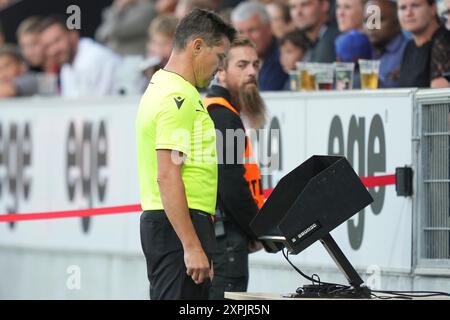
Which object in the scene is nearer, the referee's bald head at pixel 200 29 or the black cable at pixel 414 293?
the referee's bald head at pixel 200 29

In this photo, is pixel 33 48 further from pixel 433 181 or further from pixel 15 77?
pixel 433 181

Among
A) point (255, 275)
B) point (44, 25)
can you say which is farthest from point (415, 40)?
point (44, 25)

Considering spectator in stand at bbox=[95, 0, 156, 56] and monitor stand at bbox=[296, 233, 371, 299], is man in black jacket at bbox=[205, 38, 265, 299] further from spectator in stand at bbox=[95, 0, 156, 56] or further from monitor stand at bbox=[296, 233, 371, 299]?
spectator in stand at bbox=[95, 0, 156, 56]

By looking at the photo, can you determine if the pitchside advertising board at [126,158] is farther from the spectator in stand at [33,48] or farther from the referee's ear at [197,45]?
the referee's ear at [197,45]

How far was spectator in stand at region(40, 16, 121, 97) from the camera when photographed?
1383 cm

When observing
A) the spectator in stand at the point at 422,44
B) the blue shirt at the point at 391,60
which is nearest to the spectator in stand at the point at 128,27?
the blue shirt at the point at 391,60

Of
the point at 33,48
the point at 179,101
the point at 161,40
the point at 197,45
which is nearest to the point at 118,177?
→ the point at 161,40

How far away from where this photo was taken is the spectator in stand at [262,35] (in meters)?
11.7

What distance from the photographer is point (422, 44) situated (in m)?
10.1

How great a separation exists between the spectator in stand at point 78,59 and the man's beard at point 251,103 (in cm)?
512

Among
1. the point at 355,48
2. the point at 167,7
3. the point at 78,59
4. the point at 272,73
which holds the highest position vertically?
the point at 167,7

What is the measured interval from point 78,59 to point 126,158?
2.55 metres

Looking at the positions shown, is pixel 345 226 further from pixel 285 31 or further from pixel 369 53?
pixel 285 31

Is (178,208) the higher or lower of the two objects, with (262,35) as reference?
lower
